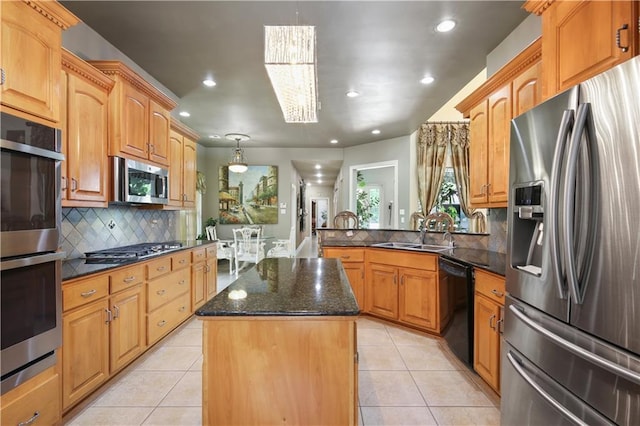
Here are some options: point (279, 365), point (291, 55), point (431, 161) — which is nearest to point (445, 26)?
point (291, 55)

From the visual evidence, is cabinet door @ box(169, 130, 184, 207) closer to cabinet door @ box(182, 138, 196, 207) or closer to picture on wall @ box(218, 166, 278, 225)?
cabinet door @ box(182, 138, 196, 207)

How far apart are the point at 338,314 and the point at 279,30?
1.40 m

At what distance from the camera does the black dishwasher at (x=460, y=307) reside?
2.27m

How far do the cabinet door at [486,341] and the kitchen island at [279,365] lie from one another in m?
1.27

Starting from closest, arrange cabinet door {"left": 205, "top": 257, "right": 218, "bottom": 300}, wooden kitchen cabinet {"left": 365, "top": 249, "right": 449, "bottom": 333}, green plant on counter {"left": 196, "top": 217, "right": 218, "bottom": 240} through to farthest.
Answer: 1. wooden kitchen cabinet {"left": 365, "top": 249, "right": 449, "bottom": 333}
2. cabinet door {"left": 205, "top": 257, "right": 218, "bottom": 300}
3. green plant on counter {"left": 196, "top": 217, "right": 218, "bottom": 240}

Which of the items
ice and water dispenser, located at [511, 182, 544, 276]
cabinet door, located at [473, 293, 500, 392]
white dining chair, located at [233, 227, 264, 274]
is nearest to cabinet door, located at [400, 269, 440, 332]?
cabinet door, located at [473, 293, 500, 392]

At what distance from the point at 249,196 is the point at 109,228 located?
4.27 m

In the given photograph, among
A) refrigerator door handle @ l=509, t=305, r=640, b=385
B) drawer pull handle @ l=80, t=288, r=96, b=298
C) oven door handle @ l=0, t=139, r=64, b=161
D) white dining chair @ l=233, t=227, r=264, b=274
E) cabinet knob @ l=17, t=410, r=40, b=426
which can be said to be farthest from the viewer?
white dining chair @ l=233, t=227, r=264, b=274

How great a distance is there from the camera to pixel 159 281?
266cm

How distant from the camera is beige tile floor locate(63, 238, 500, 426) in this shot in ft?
5.91

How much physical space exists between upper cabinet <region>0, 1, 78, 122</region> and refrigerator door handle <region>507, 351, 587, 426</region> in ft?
8.97

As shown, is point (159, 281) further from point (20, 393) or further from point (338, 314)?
point (338, 314)

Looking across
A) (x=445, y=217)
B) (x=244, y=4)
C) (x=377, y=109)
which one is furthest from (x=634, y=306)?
(x=377, y=109)

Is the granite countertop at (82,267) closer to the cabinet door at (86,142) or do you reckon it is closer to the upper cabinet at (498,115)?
the cabinet door at (86,142)
